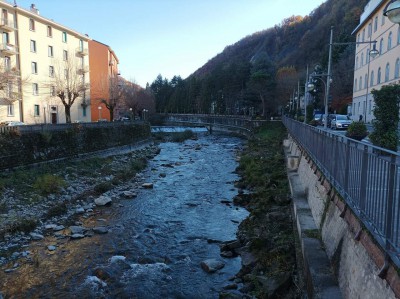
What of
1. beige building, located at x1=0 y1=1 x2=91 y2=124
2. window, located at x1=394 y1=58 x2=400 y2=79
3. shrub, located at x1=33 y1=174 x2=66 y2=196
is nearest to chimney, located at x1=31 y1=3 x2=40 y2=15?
beige building, located at x1=0 y1=1 x2=91 y2=124

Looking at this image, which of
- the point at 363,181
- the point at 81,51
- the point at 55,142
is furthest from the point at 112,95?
the point at 363,181

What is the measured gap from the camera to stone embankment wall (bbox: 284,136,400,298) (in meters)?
4.00

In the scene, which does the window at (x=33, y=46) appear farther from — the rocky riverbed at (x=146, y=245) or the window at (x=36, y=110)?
the rocky riverbed at (x=146, y=245)

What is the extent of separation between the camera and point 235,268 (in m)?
9.30

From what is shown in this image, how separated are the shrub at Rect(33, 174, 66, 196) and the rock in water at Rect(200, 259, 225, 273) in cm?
982

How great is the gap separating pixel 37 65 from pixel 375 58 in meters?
40.4

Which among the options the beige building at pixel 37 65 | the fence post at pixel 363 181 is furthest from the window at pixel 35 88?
the fence post at pixel 363 181

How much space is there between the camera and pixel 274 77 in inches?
2766

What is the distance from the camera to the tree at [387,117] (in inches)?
430

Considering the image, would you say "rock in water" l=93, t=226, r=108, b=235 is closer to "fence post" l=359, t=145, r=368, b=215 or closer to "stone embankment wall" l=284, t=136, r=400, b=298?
"stone embankment wall" l=284, t=136, r=400, b=298

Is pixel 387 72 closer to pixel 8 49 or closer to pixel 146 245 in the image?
pixel 146 245

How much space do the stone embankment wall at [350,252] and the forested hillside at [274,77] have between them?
4523 cm

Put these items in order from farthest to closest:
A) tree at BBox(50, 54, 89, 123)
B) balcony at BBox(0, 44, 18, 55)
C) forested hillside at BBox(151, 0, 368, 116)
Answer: forested hillside at BBox(151, 0, 368, 116) < tree at BBox(50, 54, 89, 123) < balcony at BBox(0, 44, 18, 55)

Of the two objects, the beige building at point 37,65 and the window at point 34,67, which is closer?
the beige building at point 37,65
